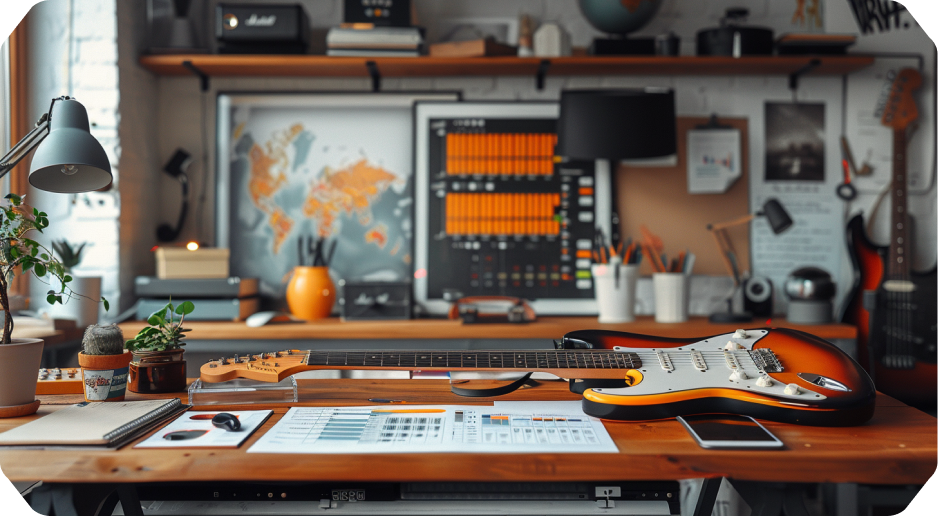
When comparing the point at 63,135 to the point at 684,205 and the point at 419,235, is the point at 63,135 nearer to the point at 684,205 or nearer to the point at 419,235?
the point at 419,235

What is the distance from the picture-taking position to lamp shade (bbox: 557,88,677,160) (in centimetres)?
211

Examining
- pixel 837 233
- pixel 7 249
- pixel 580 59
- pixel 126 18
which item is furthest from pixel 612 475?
pixel 126 18

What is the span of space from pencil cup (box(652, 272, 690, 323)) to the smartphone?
119 cm

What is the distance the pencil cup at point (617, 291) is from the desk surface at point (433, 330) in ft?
0.23

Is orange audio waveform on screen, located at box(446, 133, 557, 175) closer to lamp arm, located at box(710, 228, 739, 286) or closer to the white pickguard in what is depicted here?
lamp arm, located at box(710, 228, 739, 286)

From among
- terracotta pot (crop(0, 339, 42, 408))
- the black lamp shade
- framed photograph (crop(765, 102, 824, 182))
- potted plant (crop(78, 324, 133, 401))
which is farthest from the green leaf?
framed photograph (crop(765, 102, 824, 182))

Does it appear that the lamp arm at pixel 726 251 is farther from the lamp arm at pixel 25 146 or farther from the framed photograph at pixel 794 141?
the lamp arm at pixel 25 146

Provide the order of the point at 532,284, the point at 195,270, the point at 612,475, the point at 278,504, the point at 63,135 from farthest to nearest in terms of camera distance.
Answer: the point at 532,284
the point at 195,270
the point at 63,135
the point at 278,504
the point at 612,475

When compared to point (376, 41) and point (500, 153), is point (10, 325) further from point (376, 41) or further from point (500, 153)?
point (500, 153)

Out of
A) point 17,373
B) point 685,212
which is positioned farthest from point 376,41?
point 17,373

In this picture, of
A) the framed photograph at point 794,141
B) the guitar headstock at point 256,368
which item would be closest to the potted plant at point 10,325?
the guitar headstock at point 256,368

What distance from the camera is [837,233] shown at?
2422 millimetres

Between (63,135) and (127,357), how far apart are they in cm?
43

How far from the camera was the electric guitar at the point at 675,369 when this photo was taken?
991mm
